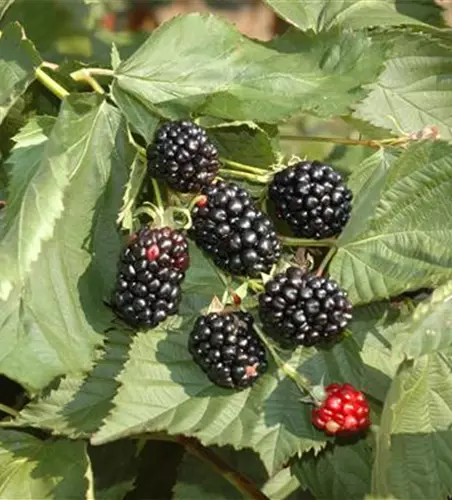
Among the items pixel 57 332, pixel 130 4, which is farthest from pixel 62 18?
pixel 130 4

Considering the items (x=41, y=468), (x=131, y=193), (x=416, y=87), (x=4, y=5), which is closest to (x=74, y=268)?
(x=131, y=193)

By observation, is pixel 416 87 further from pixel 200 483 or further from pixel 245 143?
pixel 200 483

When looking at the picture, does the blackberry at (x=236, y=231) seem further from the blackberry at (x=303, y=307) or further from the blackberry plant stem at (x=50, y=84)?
the blackberry plant stem at (x=50, y=84)

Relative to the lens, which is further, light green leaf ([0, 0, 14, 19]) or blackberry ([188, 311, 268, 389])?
light green leaf ([0, 0, 14, 19])

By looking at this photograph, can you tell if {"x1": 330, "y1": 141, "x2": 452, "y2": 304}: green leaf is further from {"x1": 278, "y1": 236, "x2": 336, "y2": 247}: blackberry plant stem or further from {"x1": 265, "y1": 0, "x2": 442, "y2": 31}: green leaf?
{"x1": 265, "y1": 0, "x2": 442, "y2": 31}: green leaf

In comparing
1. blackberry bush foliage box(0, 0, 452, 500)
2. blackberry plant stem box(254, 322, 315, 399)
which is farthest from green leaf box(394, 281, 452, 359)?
blackberry plant stem box(254, 322, 315, 399)
